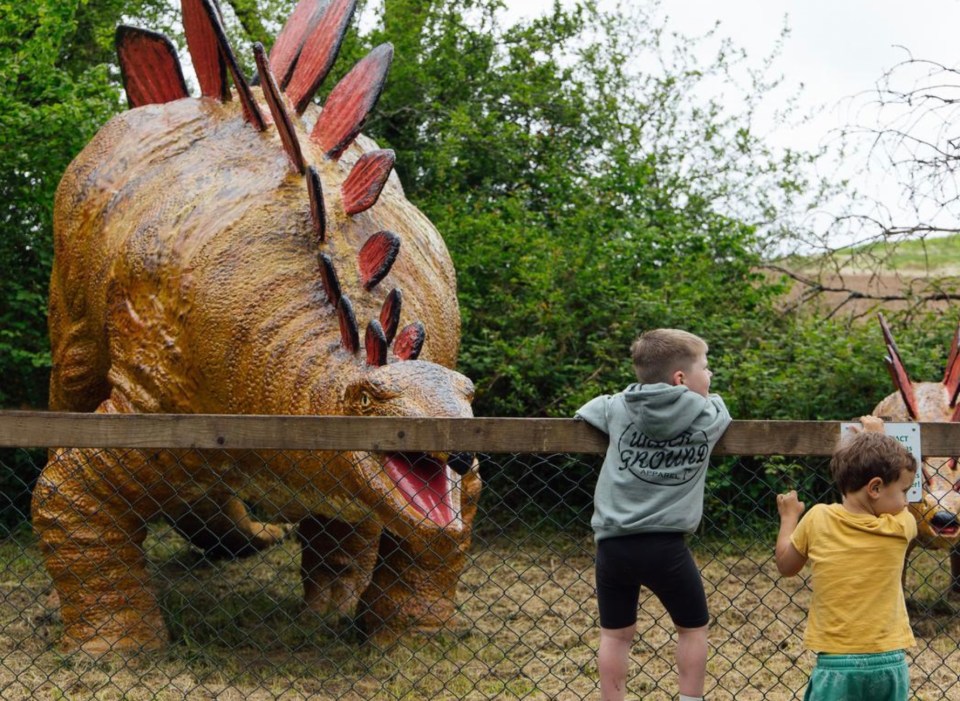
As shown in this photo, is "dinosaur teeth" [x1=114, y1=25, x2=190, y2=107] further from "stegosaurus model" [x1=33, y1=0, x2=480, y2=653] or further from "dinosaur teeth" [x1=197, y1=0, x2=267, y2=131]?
"dinosaur teeth" [x1=197, y1=0, x2=267, y2=131]

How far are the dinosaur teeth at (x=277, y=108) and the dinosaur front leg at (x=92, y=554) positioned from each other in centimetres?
142

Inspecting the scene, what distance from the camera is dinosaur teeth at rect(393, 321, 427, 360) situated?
4.20 meters

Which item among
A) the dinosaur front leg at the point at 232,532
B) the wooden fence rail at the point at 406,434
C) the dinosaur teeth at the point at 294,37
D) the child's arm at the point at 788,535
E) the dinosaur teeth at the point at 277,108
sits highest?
the dinosaur teeth at the point at 294,37

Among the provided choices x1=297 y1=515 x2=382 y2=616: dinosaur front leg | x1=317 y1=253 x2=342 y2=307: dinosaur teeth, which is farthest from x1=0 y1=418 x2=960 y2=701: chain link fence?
x1=317 y1=253 x2=342 y2=307: dinosaur teeth

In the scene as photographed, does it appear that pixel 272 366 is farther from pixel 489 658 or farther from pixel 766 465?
pixel 766 465

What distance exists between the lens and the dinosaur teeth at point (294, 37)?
5.70 meters

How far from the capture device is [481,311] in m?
8.28

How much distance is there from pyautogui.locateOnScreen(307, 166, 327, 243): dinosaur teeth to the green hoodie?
181cm

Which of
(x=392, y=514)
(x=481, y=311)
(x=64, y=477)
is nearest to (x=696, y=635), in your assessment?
(x=392, y=514)

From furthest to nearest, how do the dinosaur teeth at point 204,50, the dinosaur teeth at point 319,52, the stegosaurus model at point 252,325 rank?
the dinosaur teeth at point 319,52
the dinosaur teeth at point 204,50
the stegosaurus model at point 252,325

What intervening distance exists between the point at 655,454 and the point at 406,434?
0.63 metres

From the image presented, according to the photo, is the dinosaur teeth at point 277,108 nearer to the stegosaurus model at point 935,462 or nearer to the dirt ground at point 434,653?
the dirt ground at point 434,653

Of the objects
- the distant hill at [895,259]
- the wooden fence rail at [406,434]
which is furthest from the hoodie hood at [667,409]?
the distant hill at [895,259]

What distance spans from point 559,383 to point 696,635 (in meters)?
4.72
